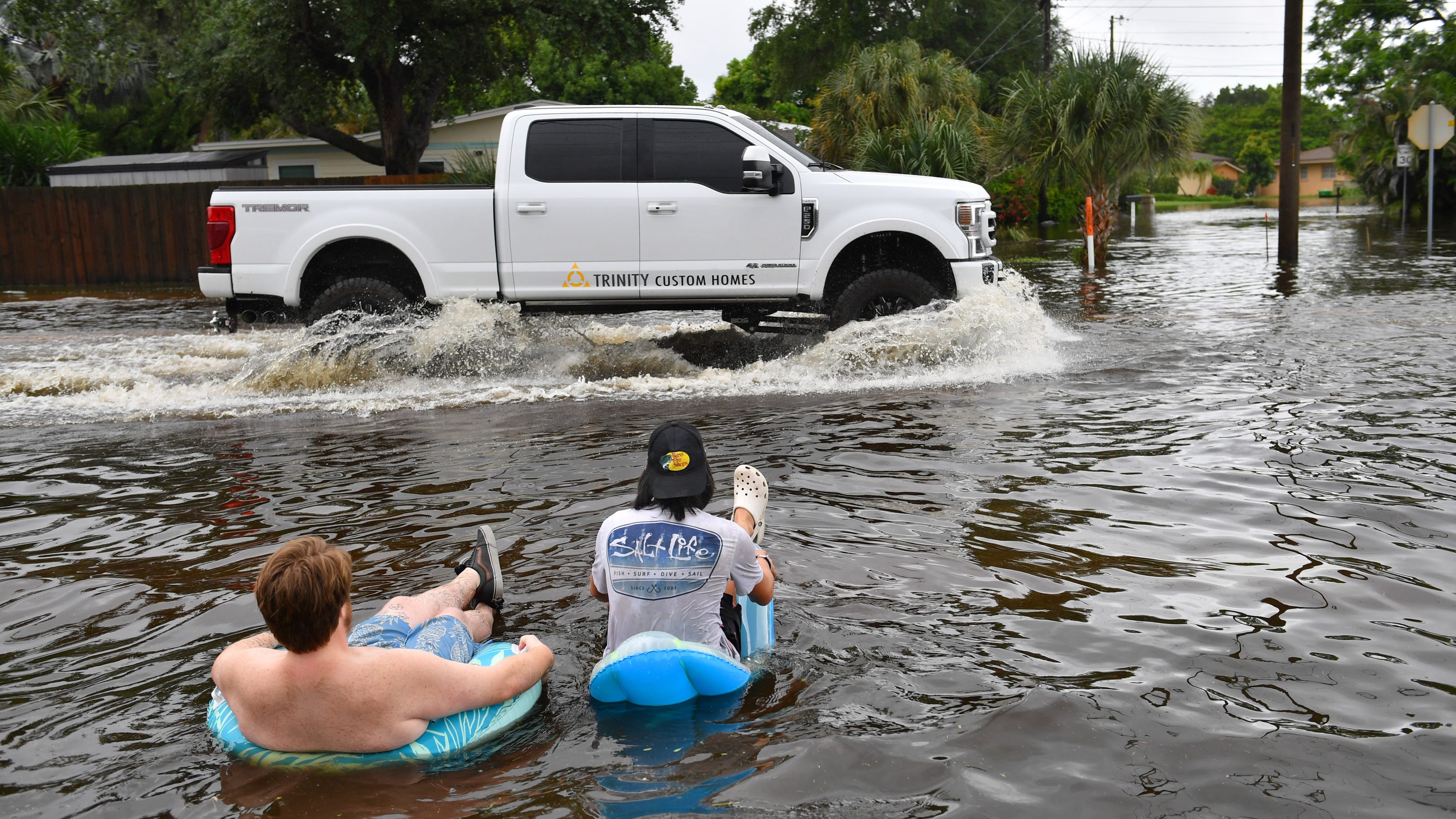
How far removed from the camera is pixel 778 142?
32.1 ft

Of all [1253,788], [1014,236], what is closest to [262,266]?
[1253,788]

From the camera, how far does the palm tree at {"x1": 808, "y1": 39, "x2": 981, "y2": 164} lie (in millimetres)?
26234

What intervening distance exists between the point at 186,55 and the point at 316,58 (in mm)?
4031

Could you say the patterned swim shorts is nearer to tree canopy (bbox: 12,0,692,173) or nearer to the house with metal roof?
tree canopy (bbox: 12,0,692,173)

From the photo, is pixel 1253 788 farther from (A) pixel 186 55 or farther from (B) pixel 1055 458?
(A) pixel 186 55

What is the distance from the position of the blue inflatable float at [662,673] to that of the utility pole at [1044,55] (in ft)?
92.7

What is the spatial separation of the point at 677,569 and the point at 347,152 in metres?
29.0

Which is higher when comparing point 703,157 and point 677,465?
point 703,157

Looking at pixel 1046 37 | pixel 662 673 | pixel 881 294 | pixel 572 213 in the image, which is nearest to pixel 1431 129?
pixel 1046 37

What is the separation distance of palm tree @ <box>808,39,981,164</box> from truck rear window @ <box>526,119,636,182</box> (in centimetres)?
1606

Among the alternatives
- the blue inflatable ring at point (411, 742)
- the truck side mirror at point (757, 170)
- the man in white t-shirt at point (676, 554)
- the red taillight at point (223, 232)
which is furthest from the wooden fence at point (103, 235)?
the blue inflatable ring at point (411, 742)

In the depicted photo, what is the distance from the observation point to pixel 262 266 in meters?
9.44

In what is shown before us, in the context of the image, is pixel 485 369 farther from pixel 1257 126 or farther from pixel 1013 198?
pixel 1257 126

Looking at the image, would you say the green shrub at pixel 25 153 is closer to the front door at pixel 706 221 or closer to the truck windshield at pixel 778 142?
the front door at pixel 706 221
